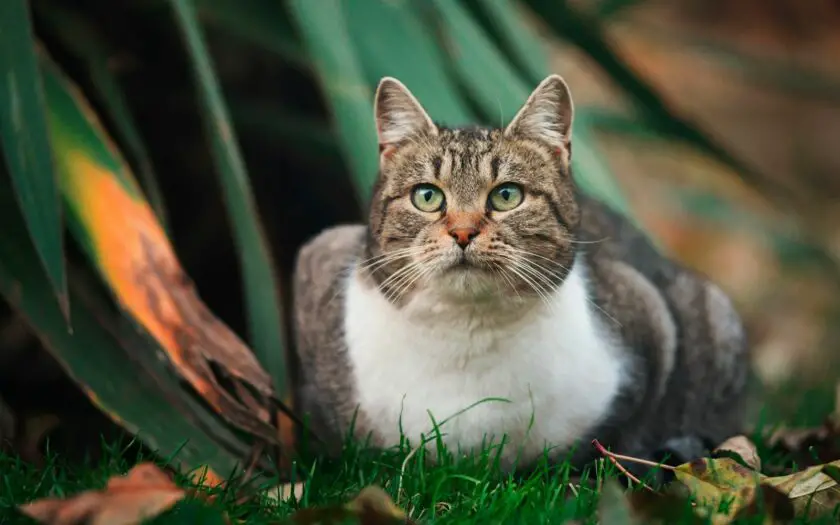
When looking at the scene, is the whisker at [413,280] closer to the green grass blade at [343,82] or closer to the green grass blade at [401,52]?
the green grass blade at [343,82]

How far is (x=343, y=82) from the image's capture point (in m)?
2.59

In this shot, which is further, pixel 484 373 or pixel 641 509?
pixel 484 373

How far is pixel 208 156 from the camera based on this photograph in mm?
3555

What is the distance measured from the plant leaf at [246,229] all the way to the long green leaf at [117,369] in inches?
8.8

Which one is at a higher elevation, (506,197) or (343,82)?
(343,82)

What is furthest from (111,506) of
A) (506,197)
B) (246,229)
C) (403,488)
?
(246,229)

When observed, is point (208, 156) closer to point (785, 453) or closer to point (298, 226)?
point (298, 226)

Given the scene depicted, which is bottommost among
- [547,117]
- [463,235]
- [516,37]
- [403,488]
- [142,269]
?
[403,488]

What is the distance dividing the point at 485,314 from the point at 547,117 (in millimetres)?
399

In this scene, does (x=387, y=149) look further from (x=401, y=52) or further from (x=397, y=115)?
(x=401, y=52)

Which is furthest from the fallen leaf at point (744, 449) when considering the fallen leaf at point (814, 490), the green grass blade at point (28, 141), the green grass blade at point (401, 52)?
the green grass blade at point (28, 141)

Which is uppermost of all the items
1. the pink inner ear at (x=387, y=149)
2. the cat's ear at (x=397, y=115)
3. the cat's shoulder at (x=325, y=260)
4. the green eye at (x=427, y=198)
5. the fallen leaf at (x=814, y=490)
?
the cat's ear at (x=397, y=115)

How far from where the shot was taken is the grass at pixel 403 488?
178cm

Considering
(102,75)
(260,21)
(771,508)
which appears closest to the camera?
(771,508)
